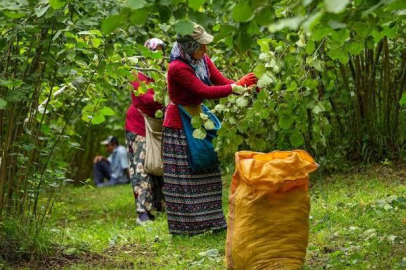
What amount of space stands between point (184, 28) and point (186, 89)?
2925 mm

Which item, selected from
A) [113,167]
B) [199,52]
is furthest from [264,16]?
[113,167]

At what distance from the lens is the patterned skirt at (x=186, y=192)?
20.6 feet

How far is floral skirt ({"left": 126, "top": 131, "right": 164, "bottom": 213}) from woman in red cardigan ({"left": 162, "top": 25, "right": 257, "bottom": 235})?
173 cm

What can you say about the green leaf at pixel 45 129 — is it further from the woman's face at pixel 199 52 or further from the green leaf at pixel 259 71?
the green leaf at pixel 259 71

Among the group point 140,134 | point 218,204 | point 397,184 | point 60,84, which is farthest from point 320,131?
point 140,134

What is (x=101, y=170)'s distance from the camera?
18.1 meters

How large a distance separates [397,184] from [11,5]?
15.3 ft

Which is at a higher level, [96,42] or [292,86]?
[96,42]

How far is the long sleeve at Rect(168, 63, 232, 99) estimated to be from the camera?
584cm

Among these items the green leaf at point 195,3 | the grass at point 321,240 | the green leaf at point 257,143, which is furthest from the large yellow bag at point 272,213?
the green leaf at point 195,3

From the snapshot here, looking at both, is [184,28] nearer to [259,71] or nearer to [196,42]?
[259,71]

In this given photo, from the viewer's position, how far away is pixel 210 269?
506 cm

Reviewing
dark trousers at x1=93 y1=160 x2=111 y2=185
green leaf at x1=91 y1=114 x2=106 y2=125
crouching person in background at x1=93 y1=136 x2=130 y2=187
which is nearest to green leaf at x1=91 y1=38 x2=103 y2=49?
green leaf at x1=91 y1=114 x2=106 y2=125

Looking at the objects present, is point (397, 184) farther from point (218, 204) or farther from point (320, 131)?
point (320, 131)
